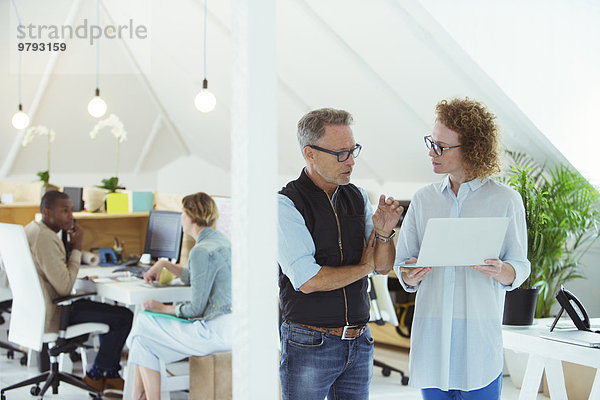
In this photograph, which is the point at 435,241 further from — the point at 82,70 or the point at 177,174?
the point at 177,174

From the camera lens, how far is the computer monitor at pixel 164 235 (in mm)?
4922

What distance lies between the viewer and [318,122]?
6.96 feet

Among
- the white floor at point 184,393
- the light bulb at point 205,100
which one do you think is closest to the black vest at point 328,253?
the white floor at point 184,393

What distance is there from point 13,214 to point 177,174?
3.56 metres

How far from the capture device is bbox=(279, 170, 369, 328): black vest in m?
2.07

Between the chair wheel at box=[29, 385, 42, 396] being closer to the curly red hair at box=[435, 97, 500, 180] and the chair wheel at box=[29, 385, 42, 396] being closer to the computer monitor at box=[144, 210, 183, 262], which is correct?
the computer monitor at box=[144, 210, 183, 262]

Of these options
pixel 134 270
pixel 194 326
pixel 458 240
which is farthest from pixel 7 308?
pixel 458 240

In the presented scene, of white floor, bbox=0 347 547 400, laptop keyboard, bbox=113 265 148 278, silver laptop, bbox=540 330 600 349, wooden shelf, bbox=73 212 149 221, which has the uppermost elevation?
wooden shelf, bbox=73 212 149 221

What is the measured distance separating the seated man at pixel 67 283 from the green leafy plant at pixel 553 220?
2503mm

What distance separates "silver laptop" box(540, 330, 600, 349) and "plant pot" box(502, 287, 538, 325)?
0.26m

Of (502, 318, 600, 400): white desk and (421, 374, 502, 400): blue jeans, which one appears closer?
(421, 374, 502, 400): blue jeans

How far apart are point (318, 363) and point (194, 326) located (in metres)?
1.69

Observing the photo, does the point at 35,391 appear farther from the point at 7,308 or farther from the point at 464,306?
the point at 464,306

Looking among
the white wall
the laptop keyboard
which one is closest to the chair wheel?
the laptop keyboard
